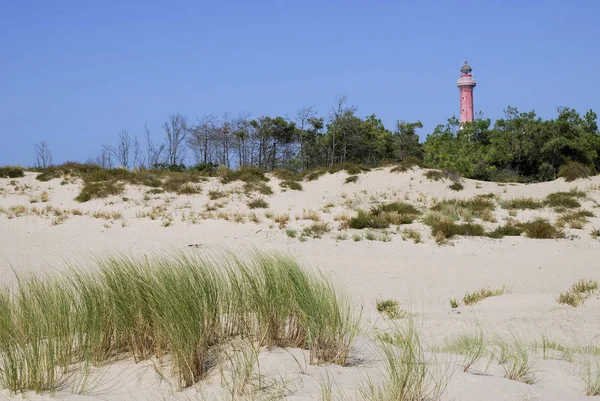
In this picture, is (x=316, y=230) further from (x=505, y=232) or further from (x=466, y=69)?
(x=466, y=69)

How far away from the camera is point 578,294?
826 cm

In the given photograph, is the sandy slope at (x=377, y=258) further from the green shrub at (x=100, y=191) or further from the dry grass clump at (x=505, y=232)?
the green shrub at (x=100, y=191)

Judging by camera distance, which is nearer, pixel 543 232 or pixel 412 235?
pixel 412 235

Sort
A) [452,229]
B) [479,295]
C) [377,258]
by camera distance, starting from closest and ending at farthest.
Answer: [479,295] < [377,258] < [452,229]

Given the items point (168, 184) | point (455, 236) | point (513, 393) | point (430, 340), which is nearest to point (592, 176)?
point (455, 236)

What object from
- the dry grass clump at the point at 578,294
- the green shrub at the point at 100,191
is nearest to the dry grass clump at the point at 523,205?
the dry grass clump at the point at 578,294

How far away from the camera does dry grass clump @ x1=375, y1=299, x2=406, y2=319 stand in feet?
22.5

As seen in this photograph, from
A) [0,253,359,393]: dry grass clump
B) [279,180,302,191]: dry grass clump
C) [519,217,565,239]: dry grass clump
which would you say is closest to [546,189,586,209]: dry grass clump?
[519,217,565,239]: dry grass clump

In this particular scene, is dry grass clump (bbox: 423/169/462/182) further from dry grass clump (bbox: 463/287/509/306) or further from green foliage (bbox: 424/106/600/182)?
dry grass clump (bbox: 463/287/509/306)

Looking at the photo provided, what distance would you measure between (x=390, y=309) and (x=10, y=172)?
22066 mm

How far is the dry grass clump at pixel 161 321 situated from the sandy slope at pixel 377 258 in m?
0.18

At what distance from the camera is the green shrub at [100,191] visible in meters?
20.9

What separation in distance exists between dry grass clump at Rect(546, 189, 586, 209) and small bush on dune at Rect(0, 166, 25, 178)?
2130 cm

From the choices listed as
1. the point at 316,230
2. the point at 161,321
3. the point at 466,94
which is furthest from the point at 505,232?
the point at 466,94
